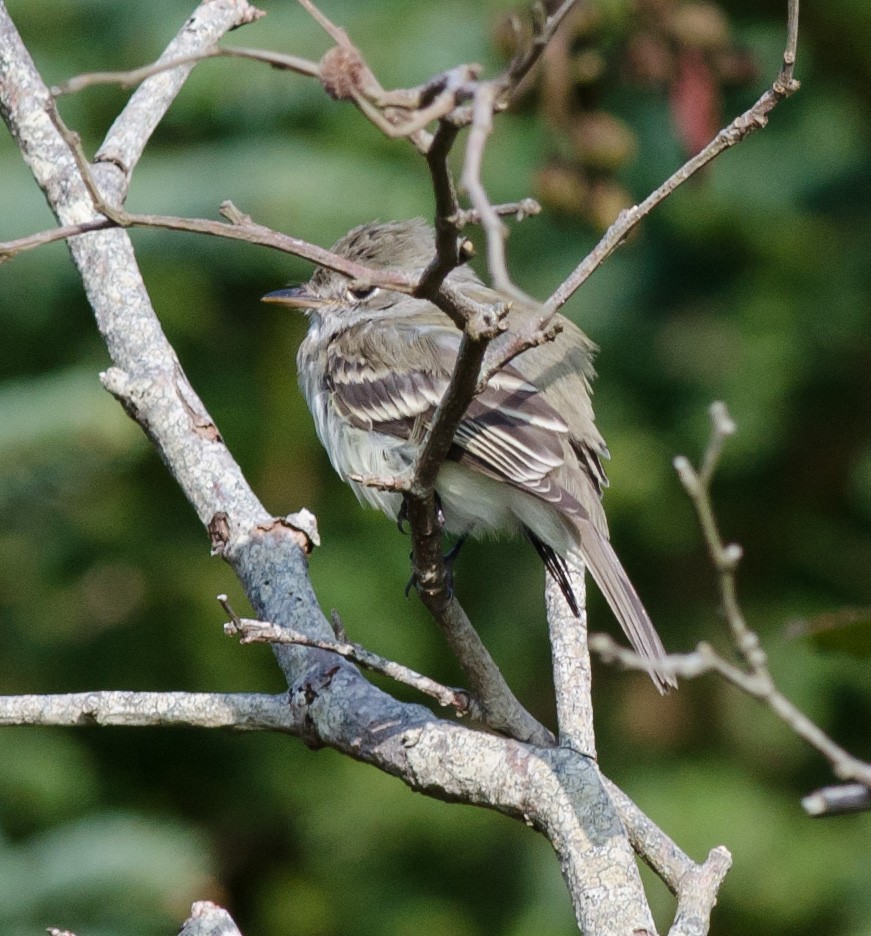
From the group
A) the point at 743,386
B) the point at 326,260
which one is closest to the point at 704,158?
the point at 326,260

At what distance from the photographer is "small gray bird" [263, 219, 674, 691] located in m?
3.53

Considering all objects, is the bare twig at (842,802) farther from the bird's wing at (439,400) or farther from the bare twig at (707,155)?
the bird's wing at (439,400)

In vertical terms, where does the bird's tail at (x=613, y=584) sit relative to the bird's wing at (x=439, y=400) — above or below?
below

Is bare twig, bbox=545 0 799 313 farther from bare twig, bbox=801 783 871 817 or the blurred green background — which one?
the blurred green background

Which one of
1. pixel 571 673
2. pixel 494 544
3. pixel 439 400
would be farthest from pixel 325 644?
pixel 494 544

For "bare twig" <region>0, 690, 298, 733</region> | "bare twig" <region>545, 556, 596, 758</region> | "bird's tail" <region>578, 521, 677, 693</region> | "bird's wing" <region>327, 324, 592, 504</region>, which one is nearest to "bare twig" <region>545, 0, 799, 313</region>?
"bare twig" <region>545, 556, 596, 758</region>

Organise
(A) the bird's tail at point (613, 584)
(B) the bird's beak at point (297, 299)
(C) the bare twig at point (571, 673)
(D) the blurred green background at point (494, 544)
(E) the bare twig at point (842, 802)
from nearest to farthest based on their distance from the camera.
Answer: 1. (E) the bare twig at point (842, 802)
2. (C) the bare twig at point (571, 673)
3. (A) the bird's tail at point (613, 584)
4. (B) the bird's beak at point (297, 299)
5. (D) the blurred green background at point (494, 544)

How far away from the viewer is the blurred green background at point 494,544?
639cm

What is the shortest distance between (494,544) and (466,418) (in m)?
3.62

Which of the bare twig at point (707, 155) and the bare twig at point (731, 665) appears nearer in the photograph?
the bare twig at point (731, 665)

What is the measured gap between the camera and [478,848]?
274 inches

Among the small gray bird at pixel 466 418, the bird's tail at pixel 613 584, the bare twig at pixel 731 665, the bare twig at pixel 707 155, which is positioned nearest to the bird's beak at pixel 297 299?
the small gray bird at pixel 466 418

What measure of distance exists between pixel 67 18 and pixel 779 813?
4738mm

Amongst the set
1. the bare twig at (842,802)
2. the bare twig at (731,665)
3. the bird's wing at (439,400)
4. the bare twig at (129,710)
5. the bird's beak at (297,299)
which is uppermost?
the bird's beak at (297,299)
